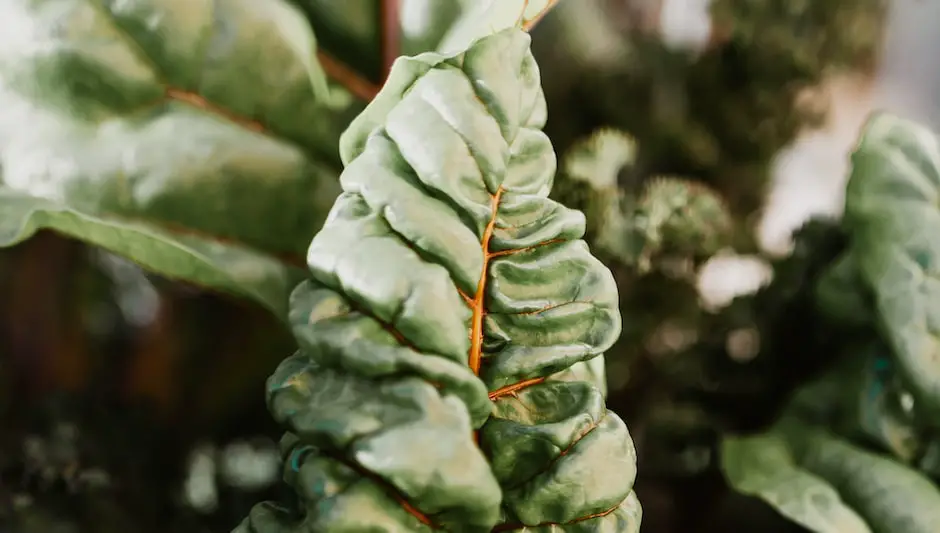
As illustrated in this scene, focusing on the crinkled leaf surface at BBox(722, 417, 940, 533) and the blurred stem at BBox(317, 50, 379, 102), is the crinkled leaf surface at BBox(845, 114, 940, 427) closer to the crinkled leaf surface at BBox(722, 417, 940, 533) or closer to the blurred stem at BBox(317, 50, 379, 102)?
the crinkled leaf surface at BBox(722, 417, 940, 533)

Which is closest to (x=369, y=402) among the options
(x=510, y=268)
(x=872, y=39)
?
(x=510, y=268)

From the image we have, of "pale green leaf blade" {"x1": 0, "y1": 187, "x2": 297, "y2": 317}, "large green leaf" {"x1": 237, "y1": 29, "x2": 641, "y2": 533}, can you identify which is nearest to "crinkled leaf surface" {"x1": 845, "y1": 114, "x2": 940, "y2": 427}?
"large green leaf" {"x1": 237, "y1": 29, "x2": 641, "y2": 533}

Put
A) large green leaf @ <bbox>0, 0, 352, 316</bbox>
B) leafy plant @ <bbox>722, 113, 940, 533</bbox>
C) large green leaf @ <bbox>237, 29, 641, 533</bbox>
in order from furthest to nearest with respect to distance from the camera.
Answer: leafy plant @ <bbox>722, 113, 940, 533</bbox> < large green leaf @ <bbox>0, 0, 352, 316</bbox> < large green leaf @ <bbox>237, 29, 641, 533</bbox>

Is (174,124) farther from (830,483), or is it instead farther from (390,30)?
(830,483)

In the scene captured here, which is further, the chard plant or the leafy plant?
the leafy plant

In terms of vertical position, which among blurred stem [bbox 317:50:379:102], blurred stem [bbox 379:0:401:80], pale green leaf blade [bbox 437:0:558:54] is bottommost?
blurred stem [bbox 317:50:379:102]

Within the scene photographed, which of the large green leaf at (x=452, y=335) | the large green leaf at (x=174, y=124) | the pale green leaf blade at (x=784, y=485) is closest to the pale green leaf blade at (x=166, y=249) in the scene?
the large green leaf at (x=174, y=124)
